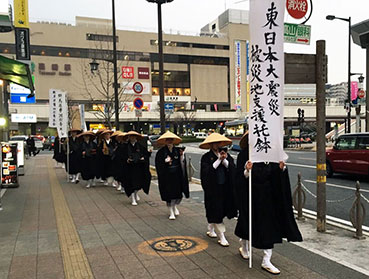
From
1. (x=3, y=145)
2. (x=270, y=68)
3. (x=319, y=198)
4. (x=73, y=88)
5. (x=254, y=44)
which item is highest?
(x=73, y=88)

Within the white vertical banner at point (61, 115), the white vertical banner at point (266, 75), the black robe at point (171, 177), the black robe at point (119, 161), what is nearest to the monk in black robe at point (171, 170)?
the black robe at point (171, 177)

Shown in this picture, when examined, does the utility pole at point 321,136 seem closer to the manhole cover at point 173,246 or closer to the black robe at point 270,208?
the black robe at point 270,208

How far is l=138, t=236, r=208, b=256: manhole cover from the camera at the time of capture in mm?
5031

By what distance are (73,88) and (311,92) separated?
77.1 metres

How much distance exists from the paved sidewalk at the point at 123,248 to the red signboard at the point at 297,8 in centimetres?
419

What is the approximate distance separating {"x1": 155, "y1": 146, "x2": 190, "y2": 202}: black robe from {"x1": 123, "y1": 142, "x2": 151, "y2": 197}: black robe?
5.69 feet

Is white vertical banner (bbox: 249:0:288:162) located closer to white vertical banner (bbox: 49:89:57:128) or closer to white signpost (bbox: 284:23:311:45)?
white signpost (bbox: 284:23:311:45)

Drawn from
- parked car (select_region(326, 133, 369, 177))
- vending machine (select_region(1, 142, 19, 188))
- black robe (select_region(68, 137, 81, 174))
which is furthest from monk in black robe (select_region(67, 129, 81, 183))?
parked car (select_region(326, 133, 369, 177))

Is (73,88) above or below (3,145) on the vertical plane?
above

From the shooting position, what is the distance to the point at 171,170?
6.88 meters

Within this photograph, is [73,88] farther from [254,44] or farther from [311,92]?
[311,92]

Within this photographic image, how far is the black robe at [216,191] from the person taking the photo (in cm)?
528

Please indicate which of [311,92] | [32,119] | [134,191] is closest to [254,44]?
[134,191]

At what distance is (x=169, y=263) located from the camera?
15.1 feet
